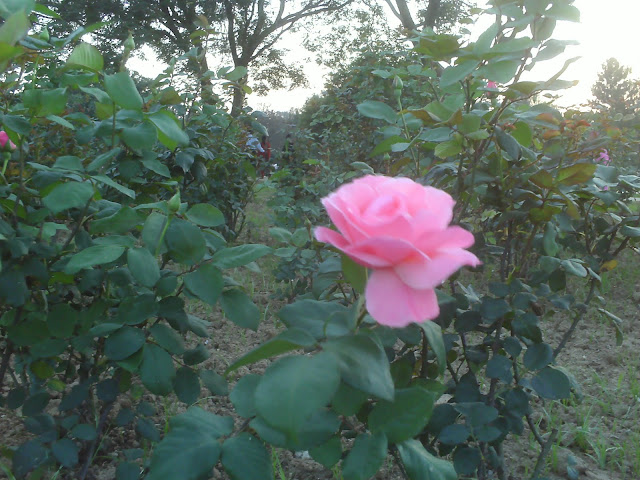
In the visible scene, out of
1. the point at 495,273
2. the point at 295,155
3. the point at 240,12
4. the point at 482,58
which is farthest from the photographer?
the point at 240,12

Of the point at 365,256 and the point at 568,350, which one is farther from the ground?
the point at 365,256

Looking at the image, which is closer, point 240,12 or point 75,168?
point 75,168

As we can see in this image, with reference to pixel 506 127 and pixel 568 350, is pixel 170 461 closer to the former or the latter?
pixel 506 127

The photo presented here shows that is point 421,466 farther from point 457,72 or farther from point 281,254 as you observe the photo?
point 281,254

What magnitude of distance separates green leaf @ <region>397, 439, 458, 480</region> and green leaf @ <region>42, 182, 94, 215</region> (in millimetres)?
681

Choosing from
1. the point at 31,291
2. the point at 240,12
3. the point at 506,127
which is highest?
the point at 240,12

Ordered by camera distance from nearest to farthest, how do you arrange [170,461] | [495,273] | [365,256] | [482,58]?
[365,256], [170,461], [482,58], [495,273]

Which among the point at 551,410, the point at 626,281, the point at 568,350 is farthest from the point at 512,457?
the point at 626,281

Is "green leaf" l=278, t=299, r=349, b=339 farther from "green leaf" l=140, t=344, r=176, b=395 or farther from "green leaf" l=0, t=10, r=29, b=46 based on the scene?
"green leaf" l=0, t=10, r=29, b=46

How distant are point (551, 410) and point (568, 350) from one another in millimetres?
700

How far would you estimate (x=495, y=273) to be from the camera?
3.41 m

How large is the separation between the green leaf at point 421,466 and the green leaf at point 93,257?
1.76ft

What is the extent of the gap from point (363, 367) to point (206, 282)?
445mm

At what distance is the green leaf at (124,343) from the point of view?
0.94 m
